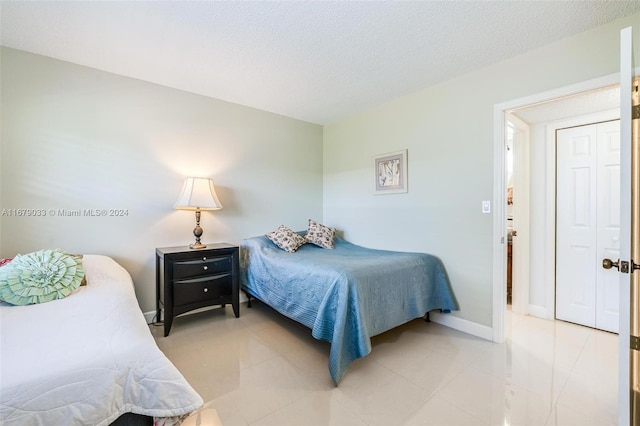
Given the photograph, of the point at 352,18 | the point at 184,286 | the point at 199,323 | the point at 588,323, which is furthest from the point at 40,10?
the point at 588,323

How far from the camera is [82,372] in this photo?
2.82ft

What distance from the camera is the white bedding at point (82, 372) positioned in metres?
0.78

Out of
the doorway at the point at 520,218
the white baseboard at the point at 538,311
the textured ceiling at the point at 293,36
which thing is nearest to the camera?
the textured ceiling at the point at 293,36

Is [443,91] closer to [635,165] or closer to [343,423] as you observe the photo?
[635,165]

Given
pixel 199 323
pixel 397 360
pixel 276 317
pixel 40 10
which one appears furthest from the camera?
pixel 276 317

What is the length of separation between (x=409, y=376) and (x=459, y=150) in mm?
1952

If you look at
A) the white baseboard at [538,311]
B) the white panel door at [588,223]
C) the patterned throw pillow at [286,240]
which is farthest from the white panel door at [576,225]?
the patterned throw pillow at [286,240]

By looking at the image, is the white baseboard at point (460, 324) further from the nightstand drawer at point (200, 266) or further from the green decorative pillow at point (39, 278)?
the green decorative pillow at point (39, 278)

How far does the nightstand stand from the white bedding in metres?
1.23

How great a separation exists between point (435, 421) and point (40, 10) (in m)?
3.37

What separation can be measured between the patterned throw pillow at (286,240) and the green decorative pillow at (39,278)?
173 cm

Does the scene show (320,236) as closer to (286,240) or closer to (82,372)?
(286,240)

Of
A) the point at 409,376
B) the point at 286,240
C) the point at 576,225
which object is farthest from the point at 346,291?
the point at 576,225

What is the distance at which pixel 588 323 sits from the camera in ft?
8.66
